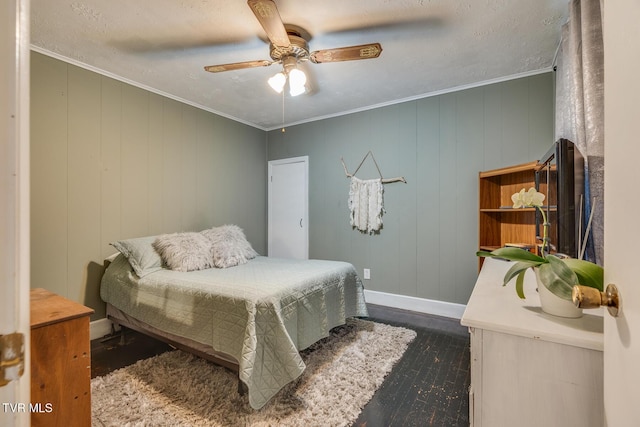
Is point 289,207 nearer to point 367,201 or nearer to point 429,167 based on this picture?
point 367,201

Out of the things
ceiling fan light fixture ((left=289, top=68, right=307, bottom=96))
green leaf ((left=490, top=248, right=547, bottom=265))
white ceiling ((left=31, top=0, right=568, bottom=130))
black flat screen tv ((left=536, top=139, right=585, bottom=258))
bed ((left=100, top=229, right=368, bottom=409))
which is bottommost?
bed ((left=100, top=229, right=368, bottom=409))

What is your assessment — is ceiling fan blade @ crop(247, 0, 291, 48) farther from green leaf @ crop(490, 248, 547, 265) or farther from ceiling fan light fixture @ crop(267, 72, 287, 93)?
green leaf @ crop(490, 248, 547, 265)

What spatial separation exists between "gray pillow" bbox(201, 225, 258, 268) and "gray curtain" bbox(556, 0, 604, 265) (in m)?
2.57

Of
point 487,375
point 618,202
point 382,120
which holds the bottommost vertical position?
point 487,375

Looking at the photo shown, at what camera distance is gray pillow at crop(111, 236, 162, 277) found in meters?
2.46

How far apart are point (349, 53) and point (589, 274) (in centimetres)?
177

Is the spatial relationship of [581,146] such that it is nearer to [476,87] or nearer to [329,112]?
[476,87]

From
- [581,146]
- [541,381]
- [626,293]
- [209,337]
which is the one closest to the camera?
[626,293]

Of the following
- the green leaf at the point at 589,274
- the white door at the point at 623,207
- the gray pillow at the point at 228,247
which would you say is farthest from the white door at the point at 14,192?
the gray pillow at the point at 228,247

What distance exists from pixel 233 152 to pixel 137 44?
182 centimetres

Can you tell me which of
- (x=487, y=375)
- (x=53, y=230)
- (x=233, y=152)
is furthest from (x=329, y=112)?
(x=487, y=375)

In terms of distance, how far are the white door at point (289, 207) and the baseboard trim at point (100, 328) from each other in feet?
7.34

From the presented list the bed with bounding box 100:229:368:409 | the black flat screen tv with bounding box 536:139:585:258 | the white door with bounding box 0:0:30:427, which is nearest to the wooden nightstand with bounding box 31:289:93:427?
the bed with bounding box 100:229:368:409

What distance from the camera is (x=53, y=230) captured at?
2438mm
